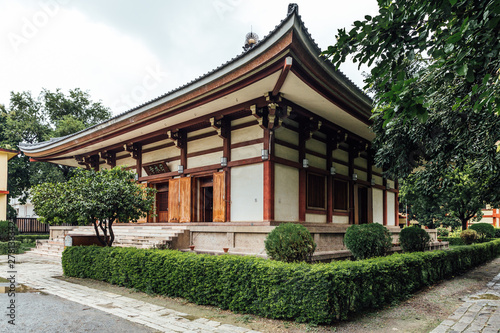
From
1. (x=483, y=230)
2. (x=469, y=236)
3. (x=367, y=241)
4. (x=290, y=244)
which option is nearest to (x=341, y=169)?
(x=367, y=241)

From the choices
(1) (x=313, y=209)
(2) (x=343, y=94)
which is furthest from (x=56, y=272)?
(2) (x=343, y=94)

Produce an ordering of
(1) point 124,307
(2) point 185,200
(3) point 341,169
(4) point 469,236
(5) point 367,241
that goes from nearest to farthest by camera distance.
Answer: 1. (1) point 124,307
2. (5) point 367,241
3. (2) point 185,200
4. (3) point 341,169
5. (4) point 469,236

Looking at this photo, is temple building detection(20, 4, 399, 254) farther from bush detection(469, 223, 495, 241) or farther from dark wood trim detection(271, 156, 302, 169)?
bush detection(469, 223, 495, 241)

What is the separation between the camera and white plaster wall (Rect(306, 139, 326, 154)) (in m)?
12.4

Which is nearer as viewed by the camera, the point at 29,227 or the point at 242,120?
the point at 242,120

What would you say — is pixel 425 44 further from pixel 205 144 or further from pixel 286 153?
pixel 205 144

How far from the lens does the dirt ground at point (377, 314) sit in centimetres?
557

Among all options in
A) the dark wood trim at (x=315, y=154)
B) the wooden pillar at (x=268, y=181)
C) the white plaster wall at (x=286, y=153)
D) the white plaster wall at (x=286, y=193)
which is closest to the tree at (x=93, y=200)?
the wooden pillar at (x=268, y=181)

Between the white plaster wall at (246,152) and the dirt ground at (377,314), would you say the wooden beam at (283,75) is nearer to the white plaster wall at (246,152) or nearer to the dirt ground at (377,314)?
the white plaster wall at (246,152)

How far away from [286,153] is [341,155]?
385cm

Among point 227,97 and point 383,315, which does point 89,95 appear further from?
point 383,315

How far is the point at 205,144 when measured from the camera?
1262 cm

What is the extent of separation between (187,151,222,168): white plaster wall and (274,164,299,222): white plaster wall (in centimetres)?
236

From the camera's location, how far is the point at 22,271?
11.1m
